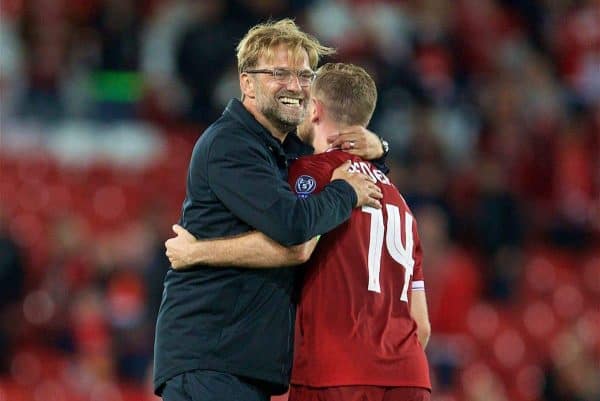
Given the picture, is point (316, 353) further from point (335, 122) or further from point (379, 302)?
point (335, 122)

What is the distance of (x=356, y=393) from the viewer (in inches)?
154

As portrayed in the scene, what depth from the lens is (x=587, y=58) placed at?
11.2 m

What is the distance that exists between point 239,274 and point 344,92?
699 mm

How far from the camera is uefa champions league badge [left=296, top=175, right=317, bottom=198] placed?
159 inches

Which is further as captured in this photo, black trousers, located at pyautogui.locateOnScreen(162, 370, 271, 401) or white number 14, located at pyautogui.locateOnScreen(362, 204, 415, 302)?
white number 14, located at pyautogui.locateOnScreen(362, 204, 415, 302)

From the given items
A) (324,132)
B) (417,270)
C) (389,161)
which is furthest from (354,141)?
(389,161)

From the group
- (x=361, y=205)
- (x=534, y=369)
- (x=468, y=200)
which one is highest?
(x=361, y=205)

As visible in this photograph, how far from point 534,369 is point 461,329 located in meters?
0.53

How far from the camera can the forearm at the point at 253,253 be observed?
391cm

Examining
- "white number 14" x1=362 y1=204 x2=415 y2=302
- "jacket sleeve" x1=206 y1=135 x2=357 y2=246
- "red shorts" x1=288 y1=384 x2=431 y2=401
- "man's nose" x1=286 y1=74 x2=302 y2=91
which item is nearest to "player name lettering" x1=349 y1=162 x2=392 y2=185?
"white number 14" x1=362 y1=204 x2=415 y2=302

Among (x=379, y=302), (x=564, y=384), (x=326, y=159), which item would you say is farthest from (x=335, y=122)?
(x=564, y=384)

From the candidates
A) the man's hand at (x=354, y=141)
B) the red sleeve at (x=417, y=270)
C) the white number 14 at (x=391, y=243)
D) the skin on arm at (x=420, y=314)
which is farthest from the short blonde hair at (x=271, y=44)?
the skin on arm at (x=420, y=314)

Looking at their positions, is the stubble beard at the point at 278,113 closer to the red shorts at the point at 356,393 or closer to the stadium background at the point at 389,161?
the red shorts at the point at 356,393

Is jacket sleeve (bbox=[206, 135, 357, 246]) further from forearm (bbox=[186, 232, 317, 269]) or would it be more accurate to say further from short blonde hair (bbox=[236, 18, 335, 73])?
short blonde hair (bbox=[236, 18, 335, 73])
